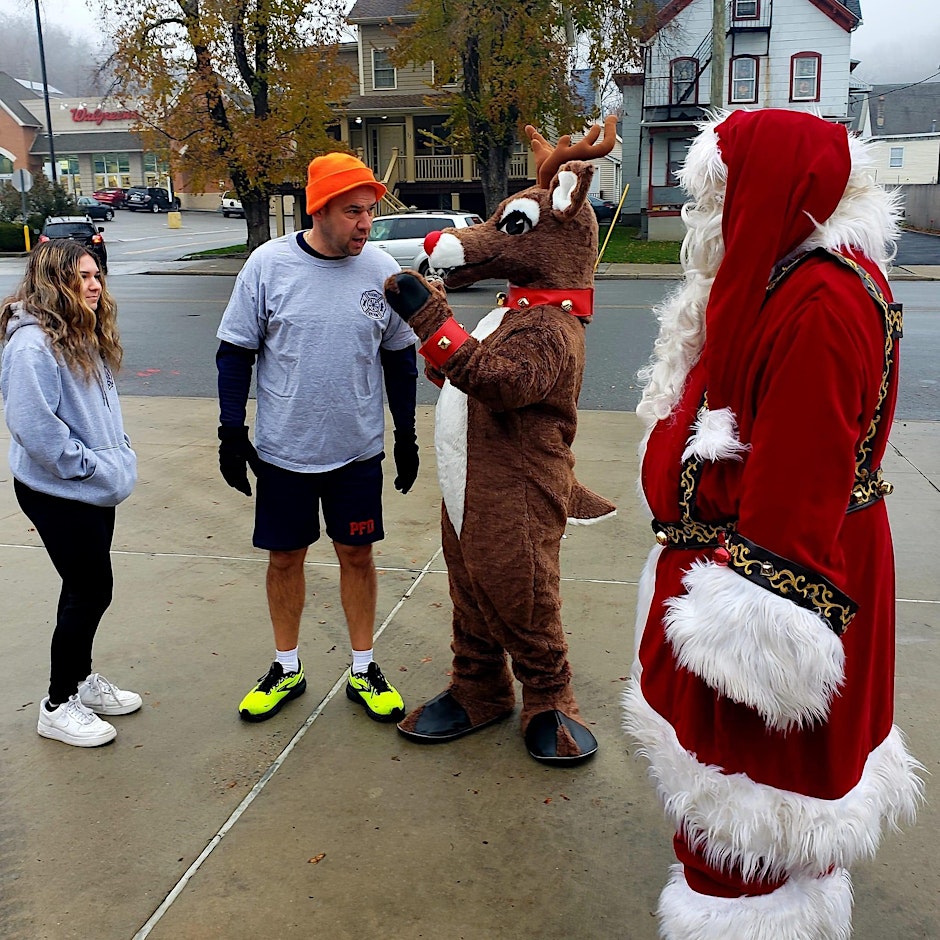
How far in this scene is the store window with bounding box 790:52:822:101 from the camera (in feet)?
102

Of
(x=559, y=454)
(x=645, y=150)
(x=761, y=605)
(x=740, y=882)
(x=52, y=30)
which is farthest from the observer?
A: (x=52, y=30)

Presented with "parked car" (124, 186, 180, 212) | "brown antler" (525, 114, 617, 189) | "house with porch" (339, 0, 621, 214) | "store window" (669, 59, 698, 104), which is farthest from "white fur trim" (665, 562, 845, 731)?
"parked car" (124, 186, 180, 212)

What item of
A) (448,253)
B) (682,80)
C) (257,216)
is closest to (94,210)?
(257,216)

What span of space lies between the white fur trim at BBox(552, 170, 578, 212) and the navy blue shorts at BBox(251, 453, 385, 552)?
A: 111 centimetres

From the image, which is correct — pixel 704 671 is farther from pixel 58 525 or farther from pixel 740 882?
pixel 58 525

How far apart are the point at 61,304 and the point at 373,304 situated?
1.01 m

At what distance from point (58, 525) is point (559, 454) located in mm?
1630

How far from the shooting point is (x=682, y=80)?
31.7 m

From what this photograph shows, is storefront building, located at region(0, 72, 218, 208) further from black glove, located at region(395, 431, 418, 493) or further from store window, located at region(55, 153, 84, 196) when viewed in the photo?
black glove, located at region(395, 431, 418, 493)

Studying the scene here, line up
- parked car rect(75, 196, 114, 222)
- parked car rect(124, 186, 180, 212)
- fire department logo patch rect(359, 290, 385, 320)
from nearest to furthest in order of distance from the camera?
fire department logo patch rect(359, 290, 385, 320)
parked car rect(75, 196, 114, 222)
parked car rect(124, 186, 180, 212)

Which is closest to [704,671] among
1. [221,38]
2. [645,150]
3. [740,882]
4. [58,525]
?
[740,882]

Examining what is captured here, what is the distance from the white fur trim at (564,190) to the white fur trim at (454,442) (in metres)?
0.36

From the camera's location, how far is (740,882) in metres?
1.89

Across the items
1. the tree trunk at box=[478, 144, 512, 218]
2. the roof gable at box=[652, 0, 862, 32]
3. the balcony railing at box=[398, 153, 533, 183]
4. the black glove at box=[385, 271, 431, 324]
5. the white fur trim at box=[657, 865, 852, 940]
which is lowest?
the white fur trim at box=[657, 865, 852, 940]
